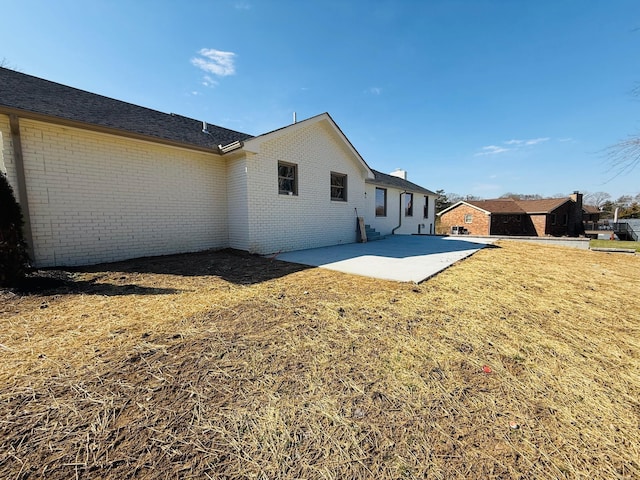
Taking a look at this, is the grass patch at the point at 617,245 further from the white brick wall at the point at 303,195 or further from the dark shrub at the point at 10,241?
the dark shrub at the point at 10,241

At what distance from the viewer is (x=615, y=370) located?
7.79 ft

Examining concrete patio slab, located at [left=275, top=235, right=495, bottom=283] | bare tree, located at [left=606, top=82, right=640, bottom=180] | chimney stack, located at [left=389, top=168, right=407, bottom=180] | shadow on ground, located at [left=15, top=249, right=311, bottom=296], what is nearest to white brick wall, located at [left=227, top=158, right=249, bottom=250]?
shadow on ground, located at [left=15, top=249, right=311, bottom=296]

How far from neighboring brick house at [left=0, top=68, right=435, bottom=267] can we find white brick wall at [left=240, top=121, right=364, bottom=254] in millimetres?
39

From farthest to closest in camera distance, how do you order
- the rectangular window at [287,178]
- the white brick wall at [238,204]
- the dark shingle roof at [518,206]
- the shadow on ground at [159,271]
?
1. the dark shingle roof at [518,206]
2. the rectangular window at [287,178]
3. the white brick wall at [238,204]
4. the shadow on ground at [159,271]

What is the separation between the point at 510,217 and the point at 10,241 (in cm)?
4060

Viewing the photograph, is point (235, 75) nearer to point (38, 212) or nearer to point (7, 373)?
point (38, 212)

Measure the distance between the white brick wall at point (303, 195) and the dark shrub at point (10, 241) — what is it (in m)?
4.65

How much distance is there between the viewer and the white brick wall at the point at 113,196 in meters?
5.44

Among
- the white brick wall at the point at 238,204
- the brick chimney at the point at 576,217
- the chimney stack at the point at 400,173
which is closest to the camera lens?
the white brick wall at the point at 238,204

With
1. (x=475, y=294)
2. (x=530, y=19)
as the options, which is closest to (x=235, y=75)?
(x=530, y=19)

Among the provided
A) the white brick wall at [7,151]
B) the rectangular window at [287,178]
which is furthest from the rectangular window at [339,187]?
the white brick wall at [7,151]

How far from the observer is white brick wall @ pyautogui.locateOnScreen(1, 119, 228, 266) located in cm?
544

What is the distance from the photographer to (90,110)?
639 centimetres

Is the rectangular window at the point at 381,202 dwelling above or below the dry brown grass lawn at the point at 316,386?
above
